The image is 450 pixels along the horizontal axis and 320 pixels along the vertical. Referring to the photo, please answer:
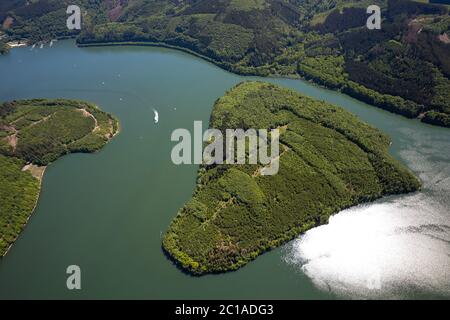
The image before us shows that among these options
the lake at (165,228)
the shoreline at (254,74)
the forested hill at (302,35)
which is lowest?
the lake at (165,228)

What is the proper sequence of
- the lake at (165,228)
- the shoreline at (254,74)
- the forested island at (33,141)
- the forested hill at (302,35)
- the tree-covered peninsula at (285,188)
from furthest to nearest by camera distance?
the forested hill at (302,35) → the shoreline at (254,74) → the forested island at (33,141) → the tree-covered peninsula at (285,188) → the lake at (165,228)

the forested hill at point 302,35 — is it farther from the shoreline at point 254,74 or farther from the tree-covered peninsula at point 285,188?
the tree-covered peninsula at point 285,188

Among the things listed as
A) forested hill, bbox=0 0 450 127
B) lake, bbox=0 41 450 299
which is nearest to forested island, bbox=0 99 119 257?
lake, bbox=0 41 450 299

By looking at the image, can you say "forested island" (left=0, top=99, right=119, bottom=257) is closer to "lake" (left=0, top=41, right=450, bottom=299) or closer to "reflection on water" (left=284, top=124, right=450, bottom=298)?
"lake" (left=0, top=41, right=450, bottom=299)

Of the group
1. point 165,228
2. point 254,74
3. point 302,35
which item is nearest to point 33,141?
point 165,228

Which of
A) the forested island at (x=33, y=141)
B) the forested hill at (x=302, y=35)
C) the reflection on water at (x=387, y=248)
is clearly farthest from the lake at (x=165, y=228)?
the forested hill at (x=302, y=35)

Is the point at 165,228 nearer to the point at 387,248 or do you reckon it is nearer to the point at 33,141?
the point at 387,248
